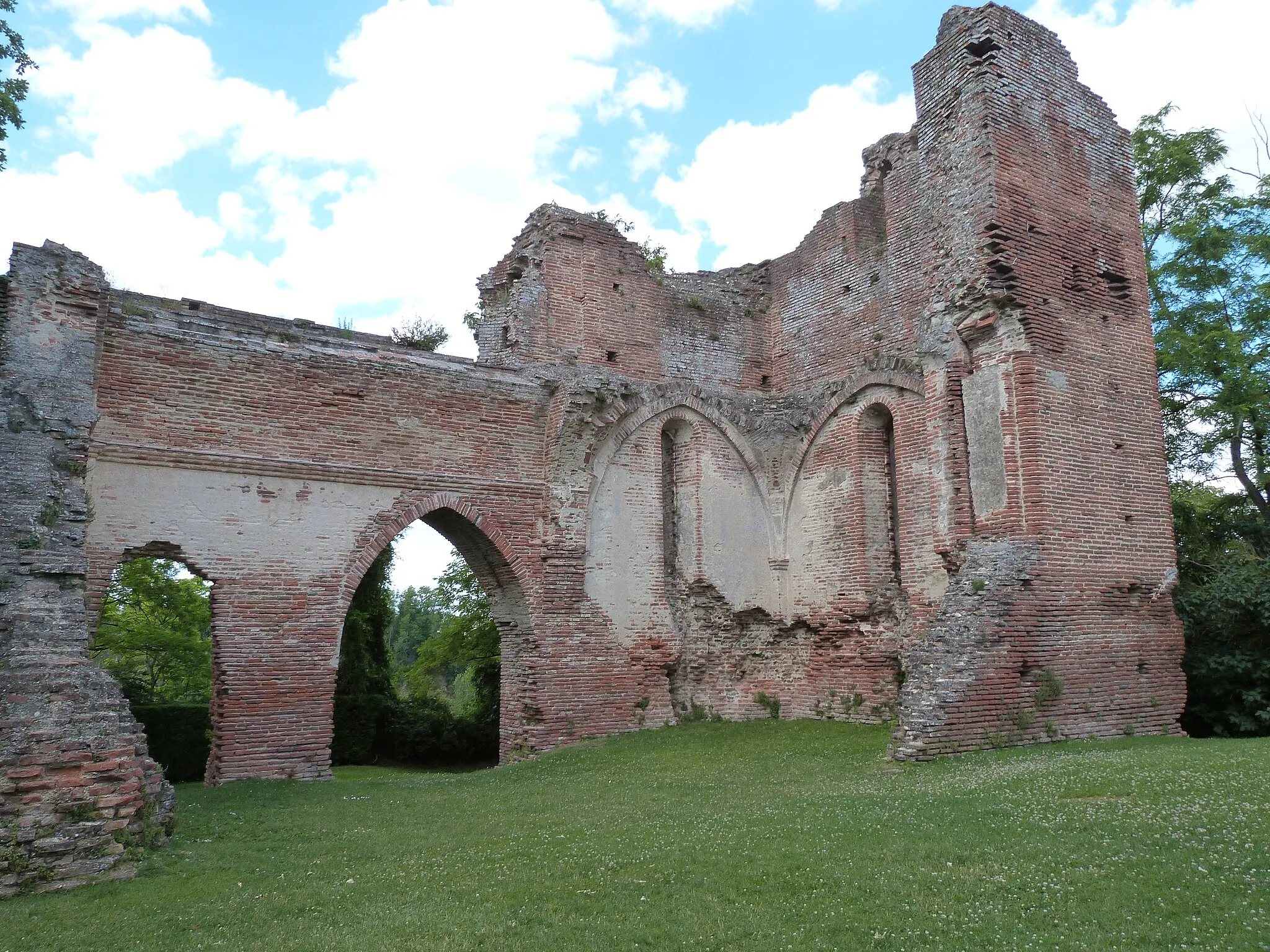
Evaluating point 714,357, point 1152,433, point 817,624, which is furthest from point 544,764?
point 1152,433

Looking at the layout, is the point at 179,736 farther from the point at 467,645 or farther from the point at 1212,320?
the point at 1212,320

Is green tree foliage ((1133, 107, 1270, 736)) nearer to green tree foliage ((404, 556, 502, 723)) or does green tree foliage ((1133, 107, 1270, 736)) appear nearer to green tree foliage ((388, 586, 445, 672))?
green tree foliage ((404, 556, 502, 723))

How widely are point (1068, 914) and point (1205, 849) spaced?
1.30m

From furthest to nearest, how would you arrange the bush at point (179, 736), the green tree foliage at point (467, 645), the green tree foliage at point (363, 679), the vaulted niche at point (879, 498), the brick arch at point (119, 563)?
1. the green tree foliage at point (467, 645)
2. the green tree foliage at point (363, 679)
3. the bush at point (179, 736)
4. the vaulted niche at point (879, 498)
5. the brick arch at point (119, 563)

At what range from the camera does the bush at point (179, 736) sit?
16.0 m

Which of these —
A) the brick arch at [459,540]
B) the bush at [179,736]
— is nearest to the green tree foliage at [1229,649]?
the brick arch at [459,540]

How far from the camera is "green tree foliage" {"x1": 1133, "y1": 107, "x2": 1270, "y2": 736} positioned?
40.9 ft

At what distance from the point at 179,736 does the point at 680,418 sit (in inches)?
387

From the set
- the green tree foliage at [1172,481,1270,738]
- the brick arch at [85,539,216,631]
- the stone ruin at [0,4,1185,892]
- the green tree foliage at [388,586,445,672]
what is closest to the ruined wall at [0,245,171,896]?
the stone ruin at [0,4,1185,892]

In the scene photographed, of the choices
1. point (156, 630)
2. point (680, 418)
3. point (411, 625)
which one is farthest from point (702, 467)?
point (411, 625)

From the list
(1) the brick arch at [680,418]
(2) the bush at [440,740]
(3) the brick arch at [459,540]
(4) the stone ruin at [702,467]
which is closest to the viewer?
(4) the stone ruin at [702,467]

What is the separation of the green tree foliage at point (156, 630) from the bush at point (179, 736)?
8.90ft

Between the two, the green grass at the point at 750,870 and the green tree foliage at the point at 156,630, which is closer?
the green grass at the point at 750,870

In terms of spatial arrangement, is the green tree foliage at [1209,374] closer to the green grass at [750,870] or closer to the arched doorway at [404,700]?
the green grass at [750,870]
